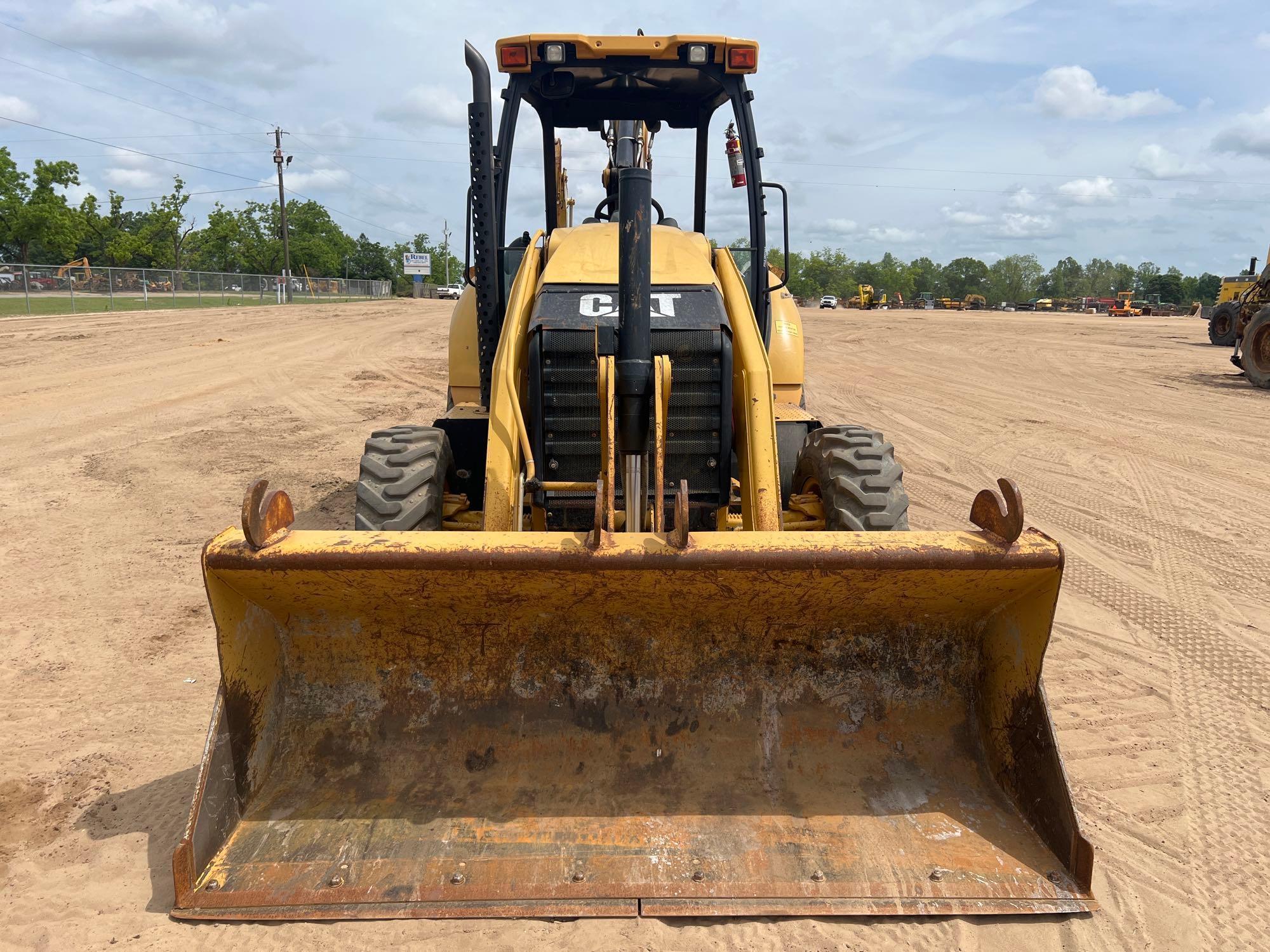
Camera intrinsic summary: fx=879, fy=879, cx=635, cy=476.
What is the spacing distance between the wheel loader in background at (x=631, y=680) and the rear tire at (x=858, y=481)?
0.06ft

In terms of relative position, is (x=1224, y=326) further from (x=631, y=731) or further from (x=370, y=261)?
(x=370, y=261)

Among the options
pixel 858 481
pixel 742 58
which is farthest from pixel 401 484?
pixel 742 58

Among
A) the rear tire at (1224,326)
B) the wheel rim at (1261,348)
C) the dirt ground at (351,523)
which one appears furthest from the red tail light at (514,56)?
the rear tire at (1224,326)

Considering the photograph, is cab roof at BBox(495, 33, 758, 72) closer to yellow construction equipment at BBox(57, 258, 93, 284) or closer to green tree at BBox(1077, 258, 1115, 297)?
yellow construction equipment at BBox(57, 258, 93, 284)

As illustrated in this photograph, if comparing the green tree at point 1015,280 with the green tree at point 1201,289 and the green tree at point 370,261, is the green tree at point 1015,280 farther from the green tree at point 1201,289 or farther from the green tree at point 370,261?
the green tree at point 370,261

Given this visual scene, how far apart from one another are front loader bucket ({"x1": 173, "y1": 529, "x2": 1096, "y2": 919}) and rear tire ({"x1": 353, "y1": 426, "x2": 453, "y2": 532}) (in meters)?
0.71

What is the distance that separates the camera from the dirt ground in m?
2.52

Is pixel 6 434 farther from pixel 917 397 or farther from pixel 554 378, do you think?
pixel 917 397

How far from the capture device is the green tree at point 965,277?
110662 mm

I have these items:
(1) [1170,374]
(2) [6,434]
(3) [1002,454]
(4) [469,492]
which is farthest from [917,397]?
(2) [6,434]

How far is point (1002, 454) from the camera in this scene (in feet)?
30.8

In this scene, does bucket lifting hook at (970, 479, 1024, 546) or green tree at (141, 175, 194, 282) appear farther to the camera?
Result: green tree at (141, 175, 194, 282)

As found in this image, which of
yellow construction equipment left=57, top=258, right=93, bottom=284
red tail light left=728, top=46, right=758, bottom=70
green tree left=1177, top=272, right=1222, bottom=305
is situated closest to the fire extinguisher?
red tail light left=728, top=46, right=758, bottom=70

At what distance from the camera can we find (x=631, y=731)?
3.00 m
